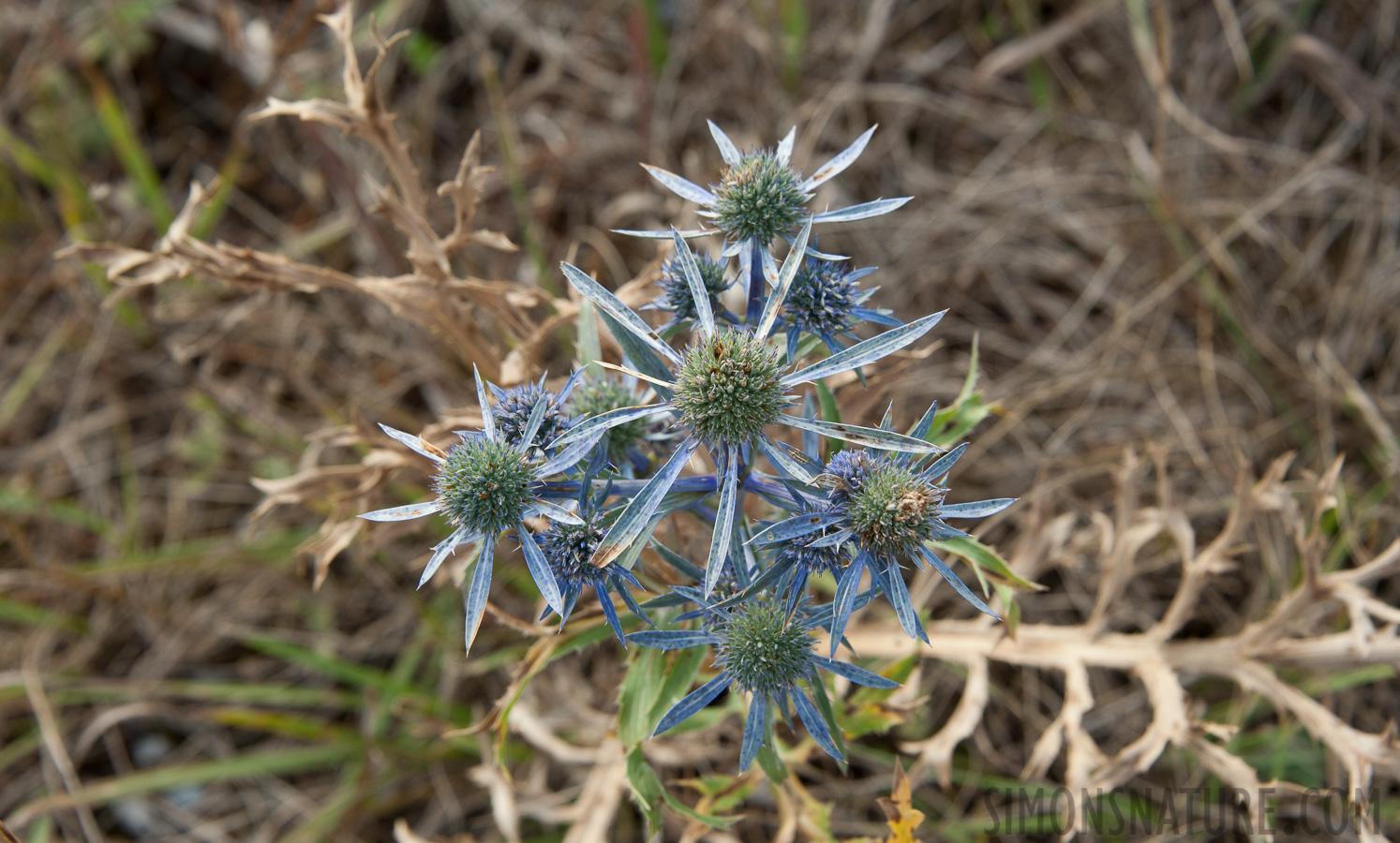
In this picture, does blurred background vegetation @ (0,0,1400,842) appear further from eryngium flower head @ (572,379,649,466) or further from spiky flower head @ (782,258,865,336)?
spiky flower head @ (782,258,865,336)

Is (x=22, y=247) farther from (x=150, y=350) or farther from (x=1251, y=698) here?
(x=1251, y=698)

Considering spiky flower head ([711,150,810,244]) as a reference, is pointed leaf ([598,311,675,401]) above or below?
below

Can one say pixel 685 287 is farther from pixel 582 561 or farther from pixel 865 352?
pixel 582 561

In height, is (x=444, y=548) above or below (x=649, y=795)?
above

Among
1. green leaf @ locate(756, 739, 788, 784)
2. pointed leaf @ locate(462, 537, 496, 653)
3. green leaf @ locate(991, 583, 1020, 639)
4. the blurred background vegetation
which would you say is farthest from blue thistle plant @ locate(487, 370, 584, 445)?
the blurred background vegetation

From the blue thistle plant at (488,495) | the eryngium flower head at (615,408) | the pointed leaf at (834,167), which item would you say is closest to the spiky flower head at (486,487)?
the blue thistle plant at (488,495)

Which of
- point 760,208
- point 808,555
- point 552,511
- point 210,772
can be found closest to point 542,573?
point 552,511

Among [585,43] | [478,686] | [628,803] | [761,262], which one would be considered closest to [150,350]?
[478,686]
